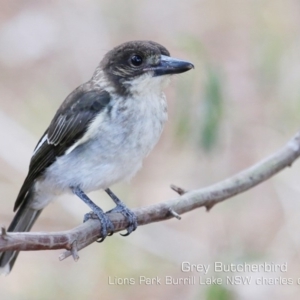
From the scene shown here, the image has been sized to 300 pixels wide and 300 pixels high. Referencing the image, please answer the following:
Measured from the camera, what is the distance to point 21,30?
5.16m

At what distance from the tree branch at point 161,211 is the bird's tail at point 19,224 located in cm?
57

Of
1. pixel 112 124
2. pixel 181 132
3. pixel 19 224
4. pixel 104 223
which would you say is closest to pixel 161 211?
pixel 104 223

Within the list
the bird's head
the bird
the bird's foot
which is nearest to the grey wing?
the bird

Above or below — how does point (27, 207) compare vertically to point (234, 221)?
above

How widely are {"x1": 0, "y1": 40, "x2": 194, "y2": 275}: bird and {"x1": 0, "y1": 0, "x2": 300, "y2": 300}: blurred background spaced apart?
0.80 ft

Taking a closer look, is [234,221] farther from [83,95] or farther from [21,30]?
[21,30]

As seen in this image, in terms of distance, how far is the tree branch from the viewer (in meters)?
2.20

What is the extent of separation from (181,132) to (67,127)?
0.54m

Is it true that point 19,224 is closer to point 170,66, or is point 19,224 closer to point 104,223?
point 104,223

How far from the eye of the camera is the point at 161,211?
111 inches

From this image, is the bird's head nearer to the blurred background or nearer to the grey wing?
the grey wing

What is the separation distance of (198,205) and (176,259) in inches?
50.6

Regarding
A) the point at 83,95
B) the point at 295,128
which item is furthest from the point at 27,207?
the point at 295,128

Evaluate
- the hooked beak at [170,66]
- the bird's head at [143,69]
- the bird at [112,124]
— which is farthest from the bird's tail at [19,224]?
the hooked beak at [170,66]
